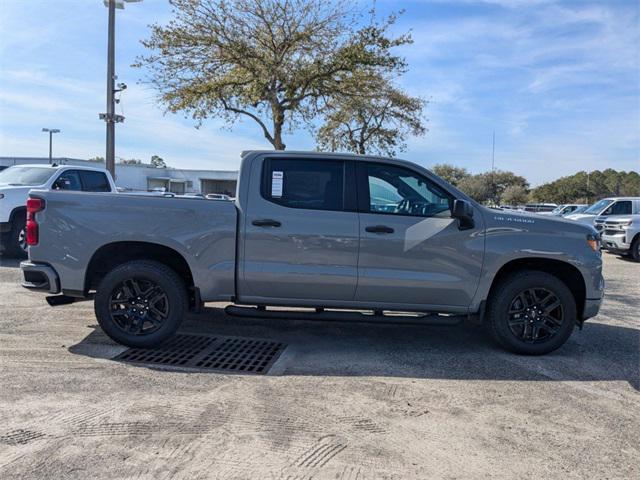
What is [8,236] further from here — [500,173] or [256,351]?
[500,173]

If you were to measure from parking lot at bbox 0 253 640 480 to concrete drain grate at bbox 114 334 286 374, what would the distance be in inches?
6.2

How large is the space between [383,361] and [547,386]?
1463 mm

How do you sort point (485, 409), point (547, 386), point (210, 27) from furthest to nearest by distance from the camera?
point (210, 27)
point (547, 386)
point (485, 409)

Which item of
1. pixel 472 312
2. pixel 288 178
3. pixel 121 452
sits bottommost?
pixel 121 452

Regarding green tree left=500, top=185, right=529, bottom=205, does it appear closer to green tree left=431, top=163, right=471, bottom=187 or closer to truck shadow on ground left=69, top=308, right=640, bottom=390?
green tree left=431, top=163, right=471, bottom=187

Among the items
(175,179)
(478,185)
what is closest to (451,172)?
(478,185)

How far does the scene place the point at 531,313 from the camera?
5.03 metres

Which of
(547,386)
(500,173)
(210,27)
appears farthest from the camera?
(500,173)

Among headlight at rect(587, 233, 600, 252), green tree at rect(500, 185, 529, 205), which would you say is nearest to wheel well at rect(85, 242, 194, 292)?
headlight at rect(587, 233, 600, 252)

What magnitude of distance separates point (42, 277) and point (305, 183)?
9.04 ft

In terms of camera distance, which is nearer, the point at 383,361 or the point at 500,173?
the point at 383,361

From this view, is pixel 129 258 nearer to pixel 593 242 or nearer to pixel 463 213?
pixel 463 213

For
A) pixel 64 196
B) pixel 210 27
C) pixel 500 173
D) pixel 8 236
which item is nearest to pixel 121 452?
pixel 64 196

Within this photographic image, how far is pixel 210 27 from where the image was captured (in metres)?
12.1
